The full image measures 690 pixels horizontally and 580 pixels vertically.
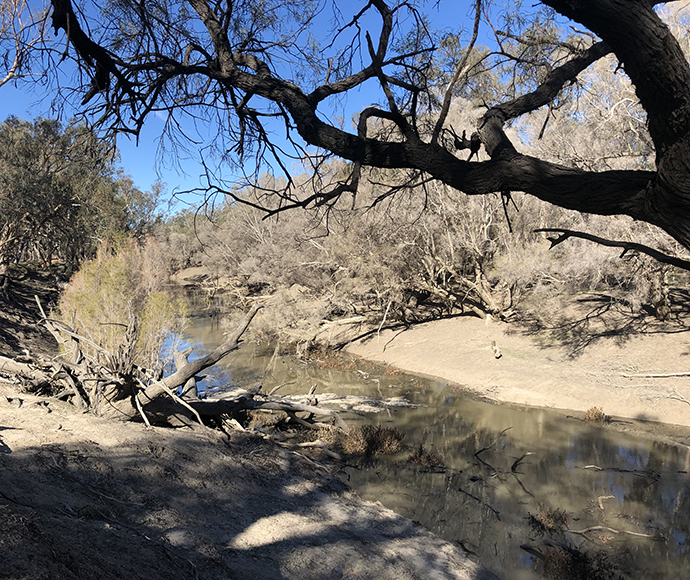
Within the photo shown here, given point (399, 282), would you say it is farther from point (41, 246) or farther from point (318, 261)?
point (41, 246)

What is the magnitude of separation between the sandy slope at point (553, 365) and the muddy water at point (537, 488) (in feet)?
3.37

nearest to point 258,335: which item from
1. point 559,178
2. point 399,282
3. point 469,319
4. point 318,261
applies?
point 318,261

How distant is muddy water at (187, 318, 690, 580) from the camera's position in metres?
7.00

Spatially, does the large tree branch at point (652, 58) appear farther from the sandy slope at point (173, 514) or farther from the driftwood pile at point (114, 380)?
the driftwood pile at point (114, 380)

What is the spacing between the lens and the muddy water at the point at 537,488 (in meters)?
7.00

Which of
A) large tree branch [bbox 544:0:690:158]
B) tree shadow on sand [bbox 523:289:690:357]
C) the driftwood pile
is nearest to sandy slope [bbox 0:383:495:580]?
the driftwood pile

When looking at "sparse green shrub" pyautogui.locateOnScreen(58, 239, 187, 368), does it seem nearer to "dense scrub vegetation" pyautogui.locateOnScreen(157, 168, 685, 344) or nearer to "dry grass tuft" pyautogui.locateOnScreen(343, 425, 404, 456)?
"dense scrub vegetation" pyautogui.locateOnScreen(157, 168, 685, 344)

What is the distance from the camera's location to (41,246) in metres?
31.3

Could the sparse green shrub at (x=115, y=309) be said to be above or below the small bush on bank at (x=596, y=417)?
above

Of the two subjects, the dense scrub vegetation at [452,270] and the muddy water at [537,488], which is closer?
the muddy water at [537,488]

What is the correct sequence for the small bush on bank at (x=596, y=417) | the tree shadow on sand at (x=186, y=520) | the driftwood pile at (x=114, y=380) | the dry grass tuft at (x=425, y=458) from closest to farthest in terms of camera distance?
the tree shadow on sand at (x=186, y=520)
the driftwood pile at (x=114, y=380)
the dry grass tuft at (x=425, y=458)
the small bush on bank at (x=596, y=417)

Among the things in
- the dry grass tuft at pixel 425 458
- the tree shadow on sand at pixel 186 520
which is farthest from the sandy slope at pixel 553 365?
the tree shadow on sand at pixel 186 520

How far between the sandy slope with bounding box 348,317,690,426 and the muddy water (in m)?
1.03

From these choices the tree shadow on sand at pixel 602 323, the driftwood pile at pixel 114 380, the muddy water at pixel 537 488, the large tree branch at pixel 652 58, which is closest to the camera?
the large tree branch at pixel 652 58
